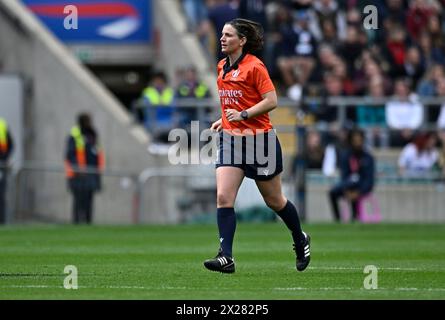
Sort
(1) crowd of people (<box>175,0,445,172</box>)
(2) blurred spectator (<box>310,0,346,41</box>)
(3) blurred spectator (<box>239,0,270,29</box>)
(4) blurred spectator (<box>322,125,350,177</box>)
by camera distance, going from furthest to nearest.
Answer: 1. (2) blurred spectator (<box>310,0,346,41</box>)
2. (1) crowd of people (<box>175,0,445,172</box>)
3. (4) blurred spectator (<box>322,125,350,177</box>)
4. (3) blurred spectator (<box>239,0,270,29</box>)

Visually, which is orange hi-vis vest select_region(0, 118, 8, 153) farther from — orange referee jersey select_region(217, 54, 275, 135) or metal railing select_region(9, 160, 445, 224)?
orange referee jersey select_region(217, 54, 275, 135)

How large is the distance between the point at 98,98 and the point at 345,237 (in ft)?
32.7

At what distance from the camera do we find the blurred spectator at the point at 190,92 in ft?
87.8

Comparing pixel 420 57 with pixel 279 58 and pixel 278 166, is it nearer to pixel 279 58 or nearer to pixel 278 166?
pixel 279 58

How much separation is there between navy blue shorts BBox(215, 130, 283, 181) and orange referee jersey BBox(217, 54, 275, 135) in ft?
0.28

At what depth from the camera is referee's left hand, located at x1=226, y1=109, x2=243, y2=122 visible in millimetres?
12148

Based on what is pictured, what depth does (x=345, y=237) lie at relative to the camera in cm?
1978

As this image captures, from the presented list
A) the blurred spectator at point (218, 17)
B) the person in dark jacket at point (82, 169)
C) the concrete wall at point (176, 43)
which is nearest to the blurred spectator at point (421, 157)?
the blurred spectator at point (218, 17)

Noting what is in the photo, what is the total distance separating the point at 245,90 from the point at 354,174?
1280cm

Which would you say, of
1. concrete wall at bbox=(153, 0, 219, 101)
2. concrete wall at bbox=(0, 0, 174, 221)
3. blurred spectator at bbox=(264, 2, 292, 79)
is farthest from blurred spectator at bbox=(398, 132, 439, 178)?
concrete wall at bbox=(153, 0, 219, 101)

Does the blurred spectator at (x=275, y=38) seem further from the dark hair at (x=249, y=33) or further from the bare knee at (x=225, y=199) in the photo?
the bare knee at (x=225, y=199)
